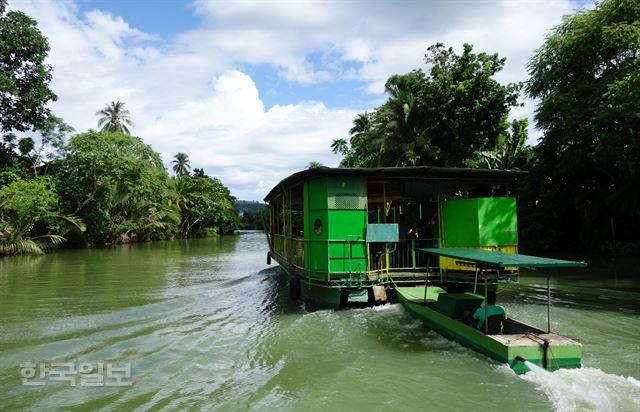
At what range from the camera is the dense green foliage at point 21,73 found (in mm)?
28641

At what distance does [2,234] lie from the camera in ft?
88.4

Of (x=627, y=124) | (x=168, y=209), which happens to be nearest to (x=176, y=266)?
(x=627, y=124)

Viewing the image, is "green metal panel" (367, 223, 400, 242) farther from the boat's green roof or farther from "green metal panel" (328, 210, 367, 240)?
the boat's green roof

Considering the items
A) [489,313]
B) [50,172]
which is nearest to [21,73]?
[50,172]

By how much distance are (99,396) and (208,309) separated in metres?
5.58

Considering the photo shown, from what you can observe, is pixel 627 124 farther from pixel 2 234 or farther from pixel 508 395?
pixel 2 234

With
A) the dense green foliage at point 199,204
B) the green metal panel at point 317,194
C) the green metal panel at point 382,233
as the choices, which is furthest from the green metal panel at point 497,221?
the dense green foliage at point 199,204

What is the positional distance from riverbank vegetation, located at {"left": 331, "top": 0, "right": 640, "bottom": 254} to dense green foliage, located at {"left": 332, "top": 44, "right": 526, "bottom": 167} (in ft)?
0.20

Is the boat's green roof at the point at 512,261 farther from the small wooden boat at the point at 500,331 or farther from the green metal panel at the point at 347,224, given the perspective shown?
the green metal panel at the point at 347,224

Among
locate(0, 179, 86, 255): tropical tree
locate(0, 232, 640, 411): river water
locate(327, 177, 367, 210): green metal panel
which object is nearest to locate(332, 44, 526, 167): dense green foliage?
locate(0, 232, 640, 411): river water

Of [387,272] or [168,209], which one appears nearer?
[387,272]

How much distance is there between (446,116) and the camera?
26.5 metres

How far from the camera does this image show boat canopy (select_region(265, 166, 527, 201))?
10.0m

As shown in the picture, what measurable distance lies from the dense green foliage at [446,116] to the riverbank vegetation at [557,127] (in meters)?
0.06
